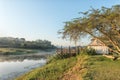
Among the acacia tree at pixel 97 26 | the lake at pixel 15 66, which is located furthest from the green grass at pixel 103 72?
the lake at pixel 15 66

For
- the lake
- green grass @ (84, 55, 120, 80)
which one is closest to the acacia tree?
green grass @ (84, 55, 120, 80)

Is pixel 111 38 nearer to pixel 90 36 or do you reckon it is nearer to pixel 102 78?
pixel 90 36

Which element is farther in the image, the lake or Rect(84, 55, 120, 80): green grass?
the lake

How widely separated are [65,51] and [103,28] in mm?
26532

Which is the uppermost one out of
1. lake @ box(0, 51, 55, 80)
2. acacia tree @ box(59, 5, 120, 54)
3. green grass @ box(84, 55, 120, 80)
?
acacia tree @ box(59, 5, 120, 54)

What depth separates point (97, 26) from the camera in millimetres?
18906

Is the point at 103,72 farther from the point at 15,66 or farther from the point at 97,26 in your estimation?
the point at 15,66

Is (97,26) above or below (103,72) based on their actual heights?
above

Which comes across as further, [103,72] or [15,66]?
[15,66]

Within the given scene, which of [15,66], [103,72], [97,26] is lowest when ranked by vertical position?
[15,66]

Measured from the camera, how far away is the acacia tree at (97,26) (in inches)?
704

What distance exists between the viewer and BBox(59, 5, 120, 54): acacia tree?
1788 cm

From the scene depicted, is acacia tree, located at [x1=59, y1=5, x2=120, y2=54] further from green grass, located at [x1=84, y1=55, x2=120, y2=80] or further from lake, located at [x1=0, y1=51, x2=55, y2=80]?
lake, located at [x1=0, y1=51, x2=55, y2=80]

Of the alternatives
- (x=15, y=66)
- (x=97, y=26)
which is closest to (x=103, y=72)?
(x=97, y=26)
